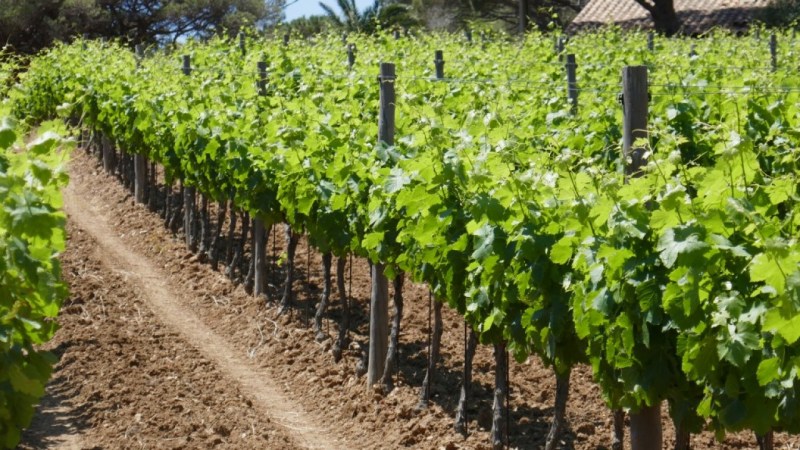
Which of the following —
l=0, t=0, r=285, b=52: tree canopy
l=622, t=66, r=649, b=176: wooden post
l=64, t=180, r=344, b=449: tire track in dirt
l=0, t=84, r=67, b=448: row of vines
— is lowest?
l=64, t=180, r=344, b=449: tire track in dirt

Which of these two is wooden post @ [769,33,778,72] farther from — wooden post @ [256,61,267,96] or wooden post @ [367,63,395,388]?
wooden post @ [367,63,395,388]

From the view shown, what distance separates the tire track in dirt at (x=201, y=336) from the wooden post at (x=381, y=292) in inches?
20.4

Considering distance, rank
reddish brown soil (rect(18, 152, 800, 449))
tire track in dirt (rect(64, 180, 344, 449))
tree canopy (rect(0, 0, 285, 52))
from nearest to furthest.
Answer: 1. reddish brown soil (rect(18, 152, 800, 449))
2. tire track in dirt (rect(64, 180, 344, 449))
3. tree canopy (rect(0, 0, 285, 52))

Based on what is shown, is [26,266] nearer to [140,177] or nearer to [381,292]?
[381,292]

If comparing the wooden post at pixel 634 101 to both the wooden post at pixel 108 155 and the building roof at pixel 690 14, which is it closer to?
the wooden post at pixel 108 155

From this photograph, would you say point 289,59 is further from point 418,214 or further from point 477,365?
point 418,214

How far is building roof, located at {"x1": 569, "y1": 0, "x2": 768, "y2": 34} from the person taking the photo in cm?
3726

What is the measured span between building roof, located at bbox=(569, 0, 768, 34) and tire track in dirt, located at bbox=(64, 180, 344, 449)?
23756 millimetres

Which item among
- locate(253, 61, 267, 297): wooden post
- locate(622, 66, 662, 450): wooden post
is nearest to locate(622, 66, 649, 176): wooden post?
locate(622, 66, 662, 450): wooden post

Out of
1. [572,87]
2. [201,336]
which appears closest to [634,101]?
[572,87]

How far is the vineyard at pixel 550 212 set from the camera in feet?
14.2

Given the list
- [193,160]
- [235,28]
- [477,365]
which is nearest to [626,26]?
[235,28]

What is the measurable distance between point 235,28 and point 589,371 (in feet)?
108

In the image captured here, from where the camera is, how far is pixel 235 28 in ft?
129
